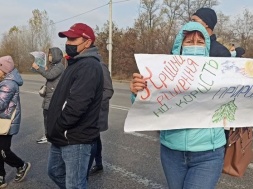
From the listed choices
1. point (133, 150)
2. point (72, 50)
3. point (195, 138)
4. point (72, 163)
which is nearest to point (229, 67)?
point (195, 138)

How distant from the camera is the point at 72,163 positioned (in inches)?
102

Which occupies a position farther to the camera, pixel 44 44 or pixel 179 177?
pixel 44 44

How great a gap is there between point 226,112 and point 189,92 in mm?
343

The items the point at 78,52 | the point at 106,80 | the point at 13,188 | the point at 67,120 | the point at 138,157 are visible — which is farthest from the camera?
the point at 138,157

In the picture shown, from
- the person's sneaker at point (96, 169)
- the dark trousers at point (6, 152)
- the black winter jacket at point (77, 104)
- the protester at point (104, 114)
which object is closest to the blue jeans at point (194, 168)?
the black winter jacket at point (77, 104)

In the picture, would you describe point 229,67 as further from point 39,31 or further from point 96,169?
point 39,31

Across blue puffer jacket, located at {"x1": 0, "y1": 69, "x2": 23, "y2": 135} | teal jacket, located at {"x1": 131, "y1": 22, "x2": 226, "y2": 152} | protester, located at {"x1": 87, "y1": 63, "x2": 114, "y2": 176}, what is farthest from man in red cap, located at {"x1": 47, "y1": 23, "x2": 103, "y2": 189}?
blue puffer jacket, located at {"x1": 0, "y1": 69, "x2": 23, "y2": 135}

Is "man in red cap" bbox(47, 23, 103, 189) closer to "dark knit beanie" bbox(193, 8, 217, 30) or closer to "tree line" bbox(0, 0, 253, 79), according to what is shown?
"dark knit beanie" bbox(193, 8, 217, 30)

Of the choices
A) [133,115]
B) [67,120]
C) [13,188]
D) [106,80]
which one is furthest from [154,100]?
[13,188]

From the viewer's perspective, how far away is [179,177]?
235 centimetres

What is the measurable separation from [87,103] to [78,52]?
20.3 inches

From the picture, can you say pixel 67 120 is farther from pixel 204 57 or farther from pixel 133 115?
pixel 204 57

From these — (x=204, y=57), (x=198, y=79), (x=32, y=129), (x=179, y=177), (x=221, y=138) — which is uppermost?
(x=204, y=57)

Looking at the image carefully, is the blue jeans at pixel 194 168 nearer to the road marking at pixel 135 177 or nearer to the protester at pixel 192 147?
the protester at pixel 192 147
